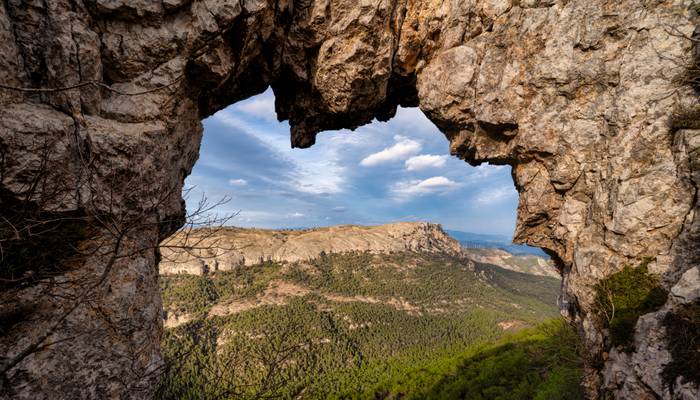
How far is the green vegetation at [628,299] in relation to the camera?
10.9 meters

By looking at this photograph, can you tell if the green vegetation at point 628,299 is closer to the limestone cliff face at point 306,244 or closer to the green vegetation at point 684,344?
the green vegetation at point 684,344

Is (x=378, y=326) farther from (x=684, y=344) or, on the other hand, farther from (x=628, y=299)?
(x=684, y=344)

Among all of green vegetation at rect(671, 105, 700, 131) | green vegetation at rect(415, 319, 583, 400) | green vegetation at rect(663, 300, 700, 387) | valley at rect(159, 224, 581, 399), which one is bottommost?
valley at rect(159, 224, 581, 399)

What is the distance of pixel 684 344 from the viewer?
30.1ft

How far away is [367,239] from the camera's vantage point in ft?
563

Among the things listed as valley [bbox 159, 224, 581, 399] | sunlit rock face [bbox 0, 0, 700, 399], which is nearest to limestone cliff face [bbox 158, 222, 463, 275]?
valley [bbox 159, 224, 581, 399]

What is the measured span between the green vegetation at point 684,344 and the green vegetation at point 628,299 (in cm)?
127

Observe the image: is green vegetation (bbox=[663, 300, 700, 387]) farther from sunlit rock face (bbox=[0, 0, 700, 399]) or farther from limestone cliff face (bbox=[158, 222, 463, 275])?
limestone cliff face (bbox=[158, 222, 463, 275])

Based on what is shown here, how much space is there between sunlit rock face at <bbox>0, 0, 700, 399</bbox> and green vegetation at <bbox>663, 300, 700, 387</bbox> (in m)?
0.23

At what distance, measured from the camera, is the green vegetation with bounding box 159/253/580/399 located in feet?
138

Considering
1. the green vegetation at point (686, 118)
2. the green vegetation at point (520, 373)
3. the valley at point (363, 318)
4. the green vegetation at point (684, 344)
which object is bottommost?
the valley at point (363, 318)

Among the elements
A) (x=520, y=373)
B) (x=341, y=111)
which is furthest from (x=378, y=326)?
(x=341, y=111)

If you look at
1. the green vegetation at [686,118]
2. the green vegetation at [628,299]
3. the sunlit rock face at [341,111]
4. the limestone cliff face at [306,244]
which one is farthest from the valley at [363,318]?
the green vegetation at [686,118]

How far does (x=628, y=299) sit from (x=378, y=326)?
103m
